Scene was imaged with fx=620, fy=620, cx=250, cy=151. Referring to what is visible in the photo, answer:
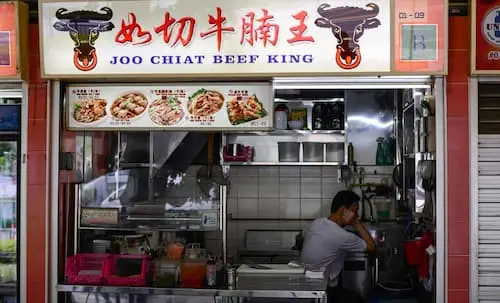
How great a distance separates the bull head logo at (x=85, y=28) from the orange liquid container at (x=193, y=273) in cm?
168

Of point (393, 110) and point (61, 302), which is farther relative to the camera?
point (393, 110)

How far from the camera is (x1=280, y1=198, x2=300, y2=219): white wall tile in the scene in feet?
25.2

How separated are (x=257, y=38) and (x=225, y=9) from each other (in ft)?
1.02

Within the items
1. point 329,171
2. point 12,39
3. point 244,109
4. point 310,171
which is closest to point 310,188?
point 310,171

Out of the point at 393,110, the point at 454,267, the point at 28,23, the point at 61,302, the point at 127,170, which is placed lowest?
the point at 61,302

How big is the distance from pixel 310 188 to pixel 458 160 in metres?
3.37

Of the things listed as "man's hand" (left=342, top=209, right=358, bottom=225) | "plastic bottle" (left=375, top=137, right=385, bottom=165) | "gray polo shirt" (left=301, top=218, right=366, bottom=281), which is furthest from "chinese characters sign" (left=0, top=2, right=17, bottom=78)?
"plastic bottle" (left=375, top=137, right=385, bottom=165)

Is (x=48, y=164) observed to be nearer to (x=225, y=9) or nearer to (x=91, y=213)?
(x=91, y=213)

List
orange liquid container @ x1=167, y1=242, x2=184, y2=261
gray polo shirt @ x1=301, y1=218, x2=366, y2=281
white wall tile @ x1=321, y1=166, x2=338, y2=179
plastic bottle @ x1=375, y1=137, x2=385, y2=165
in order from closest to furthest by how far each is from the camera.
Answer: orange liquid container @ x1=167, y1=242, x2=184, y2=261 → gray polo shirt @ x1=301, y1=218, x2=366, y2=281 → plastic bottle @ x1=375, y1=137, x2=385, y2=165 → white wall tile @ x1=321, y1=166, x2=338, y2=179

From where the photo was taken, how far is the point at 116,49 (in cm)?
458

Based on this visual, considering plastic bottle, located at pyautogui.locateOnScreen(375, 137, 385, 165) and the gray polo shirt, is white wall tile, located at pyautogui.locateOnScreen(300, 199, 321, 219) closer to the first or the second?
plastic bottle, located at pyautogui.locateOnScreen(375, 137, 385, 165)

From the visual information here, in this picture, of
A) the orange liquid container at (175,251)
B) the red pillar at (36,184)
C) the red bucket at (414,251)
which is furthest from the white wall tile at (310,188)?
the red pillar at (36,184)

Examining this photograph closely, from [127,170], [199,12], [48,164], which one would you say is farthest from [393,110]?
[48,164]

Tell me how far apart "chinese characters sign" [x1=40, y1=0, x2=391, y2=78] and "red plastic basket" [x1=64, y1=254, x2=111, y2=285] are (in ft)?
4.69
